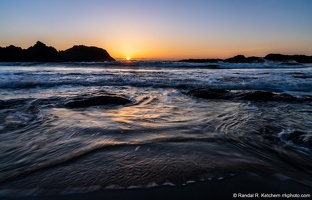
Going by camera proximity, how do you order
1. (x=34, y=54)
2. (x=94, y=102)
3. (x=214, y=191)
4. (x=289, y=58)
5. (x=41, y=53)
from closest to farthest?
(x=214, y=191) → (x=94, y=102) → (x=289, y=58) → (x=34, y=54) → (x=41, y=53)

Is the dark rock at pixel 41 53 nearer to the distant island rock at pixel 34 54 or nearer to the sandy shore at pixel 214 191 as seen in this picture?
the distant island rock at pixel 34 54

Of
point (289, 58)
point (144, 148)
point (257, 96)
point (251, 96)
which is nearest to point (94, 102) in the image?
point (144, 148)

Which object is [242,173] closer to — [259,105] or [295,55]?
[259,105]

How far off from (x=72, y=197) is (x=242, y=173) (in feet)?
5.27

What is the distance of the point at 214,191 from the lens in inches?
75.9

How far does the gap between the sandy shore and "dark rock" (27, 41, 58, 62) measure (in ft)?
216

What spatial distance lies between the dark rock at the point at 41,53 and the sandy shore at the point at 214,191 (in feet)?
216

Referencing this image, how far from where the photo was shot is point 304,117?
4.60 metres

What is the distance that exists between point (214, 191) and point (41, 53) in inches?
2815

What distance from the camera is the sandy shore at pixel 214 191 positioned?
1.84 m

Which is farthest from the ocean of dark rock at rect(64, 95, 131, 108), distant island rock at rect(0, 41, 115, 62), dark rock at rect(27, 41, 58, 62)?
dark rock at rect(27, 41, 58, 62)

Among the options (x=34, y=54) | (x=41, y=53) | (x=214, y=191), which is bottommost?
(x=214, y=191)

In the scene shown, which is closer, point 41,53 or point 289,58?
point 289,58

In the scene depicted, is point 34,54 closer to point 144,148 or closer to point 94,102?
point 94,102
